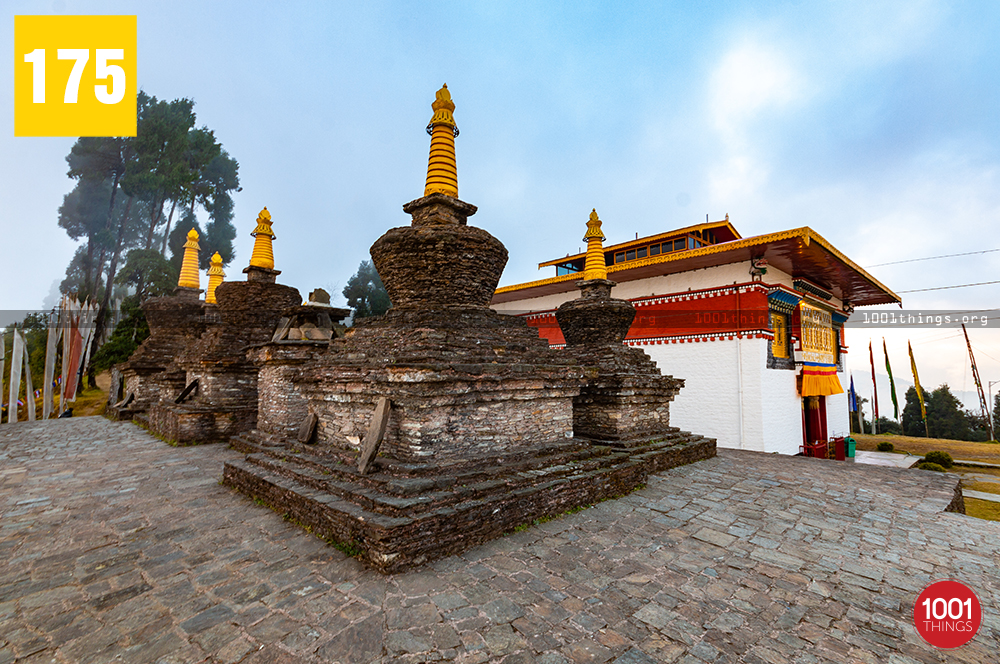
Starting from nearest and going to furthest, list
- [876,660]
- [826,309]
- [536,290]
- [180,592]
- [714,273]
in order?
[876,660], [180,592], [714,273], [826,309], [536,290]

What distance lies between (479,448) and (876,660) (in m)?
3.79

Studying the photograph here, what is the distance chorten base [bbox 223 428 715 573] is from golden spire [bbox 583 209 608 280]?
4.33m

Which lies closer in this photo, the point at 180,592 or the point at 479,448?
the point at 180,592

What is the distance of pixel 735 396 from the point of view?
12125mm

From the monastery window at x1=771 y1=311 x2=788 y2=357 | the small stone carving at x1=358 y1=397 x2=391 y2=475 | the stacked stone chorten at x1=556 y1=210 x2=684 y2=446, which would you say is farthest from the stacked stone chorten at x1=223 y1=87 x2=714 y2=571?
the monastery window at x1=771 y1=311 x2=788 y2=357

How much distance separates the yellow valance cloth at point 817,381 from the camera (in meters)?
13.8

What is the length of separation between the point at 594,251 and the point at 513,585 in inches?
299

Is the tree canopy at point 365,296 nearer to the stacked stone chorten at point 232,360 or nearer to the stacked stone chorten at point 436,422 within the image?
the stacked stone chorten at point 232,360

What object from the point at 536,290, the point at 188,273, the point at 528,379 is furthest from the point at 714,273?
the point at 188,273

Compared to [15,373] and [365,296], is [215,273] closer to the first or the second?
[15,373]

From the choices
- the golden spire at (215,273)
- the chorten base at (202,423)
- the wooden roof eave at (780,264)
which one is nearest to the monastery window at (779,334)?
the wooden roof eave at (780,264)

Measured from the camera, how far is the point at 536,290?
17.5 metres

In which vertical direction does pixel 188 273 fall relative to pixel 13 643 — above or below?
above

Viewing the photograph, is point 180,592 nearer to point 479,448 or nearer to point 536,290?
point 479,448
